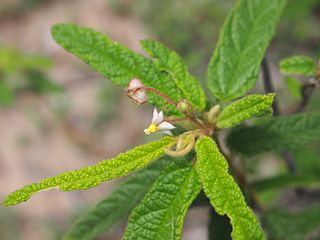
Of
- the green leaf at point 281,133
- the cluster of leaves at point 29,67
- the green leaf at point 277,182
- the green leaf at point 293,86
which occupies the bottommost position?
the green leaf at point 281,133

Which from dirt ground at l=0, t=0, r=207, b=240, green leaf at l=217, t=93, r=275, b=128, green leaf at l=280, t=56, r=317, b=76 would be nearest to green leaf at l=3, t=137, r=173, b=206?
green leaf at l=217, t=93, r=275, b=128

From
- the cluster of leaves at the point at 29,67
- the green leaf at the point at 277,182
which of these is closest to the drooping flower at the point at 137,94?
the green leaf at the point at 277,182

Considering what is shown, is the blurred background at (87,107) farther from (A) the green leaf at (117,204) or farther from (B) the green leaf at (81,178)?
(B) the green leaf at (81,178)

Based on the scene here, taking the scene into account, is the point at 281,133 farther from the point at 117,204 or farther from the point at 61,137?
the point at 61,137

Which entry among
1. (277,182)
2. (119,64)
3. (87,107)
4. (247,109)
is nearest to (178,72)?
(119,64)

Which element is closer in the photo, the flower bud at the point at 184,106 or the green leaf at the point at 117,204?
the flower bud at the point at 184,106
